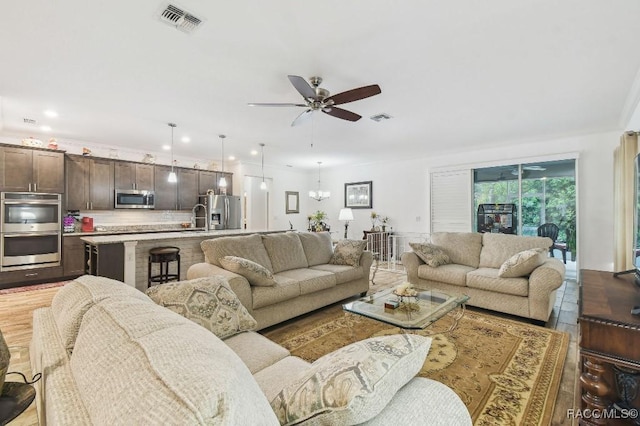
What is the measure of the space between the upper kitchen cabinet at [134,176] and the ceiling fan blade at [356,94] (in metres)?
4.99

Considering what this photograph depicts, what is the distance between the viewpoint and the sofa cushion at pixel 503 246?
3922mm

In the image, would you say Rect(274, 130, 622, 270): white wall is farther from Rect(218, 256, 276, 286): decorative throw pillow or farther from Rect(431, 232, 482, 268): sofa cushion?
Rect(218, 256, 276, 286): decorative throw pillow

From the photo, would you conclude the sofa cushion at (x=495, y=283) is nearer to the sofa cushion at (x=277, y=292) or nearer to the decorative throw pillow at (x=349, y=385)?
the sofa cushion at (x=277, y=292)

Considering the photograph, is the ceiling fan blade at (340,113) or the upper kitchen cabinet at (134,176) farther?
the upper kitchen cabinet at (134,176)

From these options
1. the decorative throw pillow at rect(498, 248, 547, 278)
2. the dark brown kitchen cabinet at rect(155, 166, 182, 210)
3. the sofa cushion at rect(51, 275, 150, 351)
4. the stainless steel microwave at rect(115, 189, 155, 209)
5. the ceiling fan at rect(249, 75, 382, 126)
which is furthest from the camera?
the dark brown kitchen cabinet at rect(155, 166, 182, 210)

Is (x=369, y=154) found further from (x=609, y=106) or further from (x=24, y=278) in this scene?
(x=24, y=278)

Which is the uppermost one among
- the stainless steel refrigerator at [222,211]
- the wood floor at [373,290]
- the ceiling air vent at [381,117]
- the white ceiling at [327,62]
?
the white ceiling at [327,62]

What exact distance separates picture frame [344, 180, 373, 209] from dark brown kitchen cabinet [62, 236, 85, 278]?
19.5ft

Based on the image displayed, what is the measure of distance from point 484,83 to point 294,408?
11.5ft

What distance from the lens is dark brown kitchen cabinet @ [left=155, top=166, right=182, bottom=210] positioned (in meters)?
6.54

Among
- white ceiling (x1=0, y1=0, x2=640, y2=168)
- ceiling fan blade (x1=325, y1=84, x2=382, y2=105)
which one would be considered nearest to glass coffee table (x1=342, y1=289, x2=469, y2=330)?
ceiling fan blade (x1=325, y1=84, x2=382, y2=105)

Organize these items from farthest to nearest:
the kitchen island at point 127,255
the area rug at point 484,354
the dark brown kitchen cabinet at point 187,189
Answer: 1. the dark brown kitchen cabinet at point 187,189
2. the kitchen island at point 127,255
3. the area rug at point 484,354

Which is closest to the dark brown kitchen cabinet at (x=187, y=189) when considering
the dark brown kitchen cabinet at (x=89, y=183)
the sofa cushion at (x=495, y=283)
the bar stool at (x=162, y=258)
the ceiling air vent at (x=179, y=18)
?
the dark brown kitchen cabinet at (x=89, y=183)

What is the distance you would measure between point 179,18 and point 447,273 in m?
3.83
